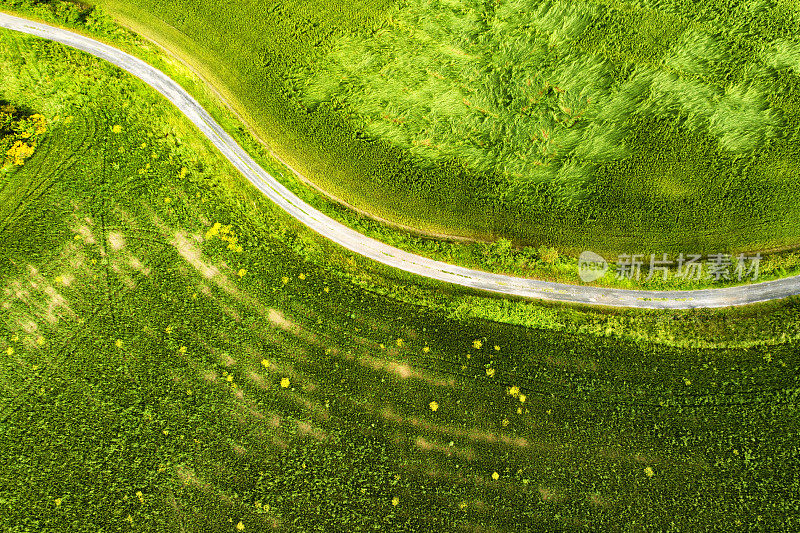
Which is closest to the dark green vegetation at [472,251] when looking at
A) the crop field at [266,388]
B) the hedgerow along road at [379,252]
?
the hedgerow along road at [379,252]

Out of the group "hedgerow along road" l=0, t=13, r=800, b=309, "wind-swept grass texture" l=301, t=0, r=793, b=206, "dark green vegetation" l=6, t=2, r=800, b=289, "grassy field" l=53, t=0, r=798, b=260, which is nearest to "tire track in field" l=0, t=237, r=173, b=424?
"hedgerow along road" l=0, t=13, r=800, b=309

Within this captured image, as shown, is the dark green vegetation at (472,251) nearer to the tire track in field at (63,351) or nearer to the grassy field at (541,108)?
the grassy field at (541,108)

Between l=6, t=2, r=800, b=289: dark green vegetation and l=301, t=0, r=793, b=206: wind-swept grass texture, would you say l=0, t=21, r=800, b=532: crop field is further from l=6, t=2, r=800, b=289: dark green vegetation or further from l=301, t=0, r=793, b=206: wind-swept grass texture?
l=301, t=0, r=793, b=206: wind-swept grass texture

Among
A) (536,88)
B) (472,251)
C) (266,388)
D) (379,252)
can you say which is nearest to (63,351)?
(266,388)

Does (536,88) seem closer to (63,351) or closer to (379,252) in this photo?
(379,252)

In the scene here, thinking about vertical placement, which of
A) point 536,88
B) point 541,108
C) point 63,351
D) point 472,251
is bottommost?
point 63,351

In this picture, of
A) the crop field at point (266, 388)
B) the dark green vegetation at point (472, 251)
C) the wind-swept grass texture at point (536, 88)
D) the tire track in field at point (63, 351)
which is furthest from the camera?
the dark green vegetation at point (472, 251)
